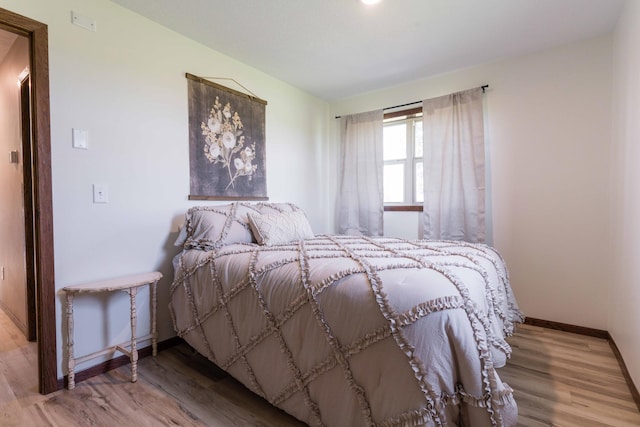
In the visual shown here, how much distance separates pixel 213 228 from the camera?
2.18 m

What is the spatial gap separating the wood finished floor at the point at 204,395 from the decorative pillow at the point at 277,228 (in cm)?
94

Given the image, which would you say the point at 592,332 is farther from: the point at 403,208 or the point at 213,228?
the point at 213,228

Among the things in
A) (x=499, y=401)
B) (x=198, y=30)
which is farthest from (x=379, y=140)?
(x=499, y=401)

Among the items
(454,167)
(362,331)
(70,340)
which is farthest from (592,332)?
(70,340)

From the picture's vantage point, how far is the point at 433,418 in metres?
0.98

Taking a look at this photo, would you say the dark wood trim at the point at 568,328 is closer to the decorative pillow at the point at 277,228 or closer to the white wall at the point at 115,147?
the decorative pillow at the point at 277,228

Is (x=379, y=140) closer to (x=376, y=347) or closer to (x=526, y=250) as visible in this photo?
(x=526, y=250)

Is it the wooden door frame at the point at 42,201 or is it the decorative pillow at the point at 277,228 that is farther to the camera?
the decorative pillow at the point at 277,228

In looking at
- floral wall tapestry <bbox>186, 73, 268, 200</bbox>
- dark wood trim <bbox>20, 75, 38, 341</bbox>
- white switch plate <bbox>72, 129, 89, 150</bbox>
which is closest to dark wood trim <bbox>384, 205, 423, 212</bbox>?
floral wall tapestry <bbox>186, 73, 268, 200</bbox>

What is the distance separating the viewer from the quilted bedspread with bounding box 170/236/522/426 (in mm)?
1017

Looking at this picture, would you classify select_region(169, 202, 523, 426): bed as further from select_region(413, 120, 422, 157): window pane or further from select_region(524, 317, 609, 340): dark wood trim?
select_region(413, 120, 422, 157): window pane

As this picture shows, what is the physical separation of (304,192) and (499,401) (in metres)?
2.91

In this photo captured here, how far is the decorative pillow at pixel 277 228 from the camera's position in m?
2.25

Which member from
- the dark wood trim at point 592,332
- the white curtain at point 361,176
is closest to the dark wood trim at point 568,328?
the dark wood trim at point 592,332
